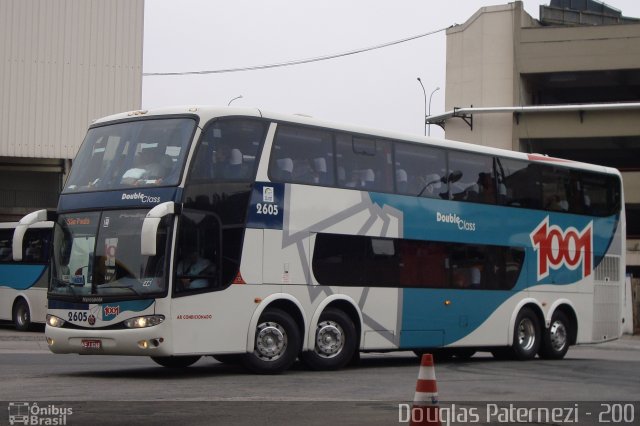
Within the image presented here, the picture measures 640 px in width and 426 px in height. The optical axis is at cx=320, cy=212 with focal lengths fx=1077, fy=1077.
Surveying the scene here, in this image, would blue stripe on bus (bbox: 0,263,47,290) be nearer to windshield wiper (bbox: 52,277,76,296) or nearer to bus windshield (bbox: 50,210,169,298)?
windshield wiper (bbox: 52,277,76,296)

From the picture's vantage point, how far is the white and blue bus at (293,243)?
49.3ft

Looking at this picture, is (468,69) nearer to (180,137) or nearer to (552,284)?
(552,284)

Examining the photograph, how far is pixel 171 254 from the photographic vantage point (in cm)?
1484

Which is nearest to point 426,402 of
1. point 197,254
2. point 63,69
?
point 197,254

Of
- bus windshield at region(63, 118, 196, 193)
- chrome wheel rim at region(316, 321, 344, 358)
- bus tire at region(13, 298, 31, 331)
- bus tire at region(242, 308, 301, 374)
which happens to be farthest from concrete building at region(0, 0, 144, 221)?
bus tire at region(242, 308, 301, 374)

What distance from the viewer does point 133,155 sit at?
15672 millimetres

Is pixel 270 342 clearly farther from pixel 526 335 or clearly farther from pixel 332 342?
pixel 526 335

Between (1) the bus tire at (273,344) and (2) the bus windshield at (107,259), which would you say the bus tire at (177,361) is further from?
(2) the bus windshield at (107,259)

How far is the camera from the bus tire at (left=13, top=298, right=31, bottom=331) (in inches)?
1139

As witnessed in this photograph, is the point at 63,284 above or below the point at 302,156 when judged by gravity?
below

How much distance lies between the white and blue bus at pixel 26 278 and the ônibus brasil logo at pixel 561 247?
13080mm

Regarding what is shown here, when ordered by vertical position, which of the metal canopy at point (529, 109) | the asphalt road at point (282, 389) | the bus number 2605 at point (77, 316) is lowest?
the asphalt road at point (282, 389)

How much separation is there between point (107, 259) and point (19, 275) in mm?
14998

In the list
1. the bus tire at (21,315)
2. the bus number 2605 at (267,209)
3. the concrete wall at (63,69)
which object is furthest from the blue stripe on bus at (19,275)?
the bus number 2605 at (267,209)
